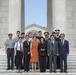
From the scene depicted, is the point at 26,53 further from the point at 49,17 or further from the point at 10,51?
the point at 49,17

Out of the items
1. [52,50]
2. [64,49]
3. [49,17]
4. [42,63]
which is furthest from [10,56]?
[49,17]

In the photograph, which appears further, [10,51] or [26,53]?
[10,51]

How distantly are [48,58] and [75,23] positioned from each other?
15717mm

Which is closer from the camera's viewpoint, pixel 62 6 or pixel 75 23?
pixel 62 6

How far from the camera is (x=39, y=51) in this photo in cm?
2558

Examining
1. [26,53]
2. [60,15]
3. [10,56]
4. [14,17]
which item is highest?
[60,15]

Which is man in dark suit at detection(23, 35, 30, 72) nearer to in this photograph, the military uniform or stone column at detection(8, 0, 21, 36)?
the military uniform

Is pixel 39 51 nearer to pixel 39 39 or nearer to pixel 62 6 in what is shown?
pixel 39 39

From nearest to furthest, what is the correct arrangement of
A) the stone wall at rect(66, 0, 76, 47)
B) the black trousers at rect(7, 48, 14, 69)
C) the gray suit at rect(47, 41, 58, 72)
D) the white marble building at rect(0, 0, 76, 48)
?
the gray suit at rect(47, 41, 58, 72) → the black trousers at rect(7, 48, 14, 69) → the white marble building at rect(0, 0, 76, 48) → the stone wall at rect(66, 0, 76, 47)

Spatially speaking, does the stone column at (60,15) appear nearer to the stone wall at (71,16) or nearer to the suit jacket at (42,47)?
the stone wall at (71,16)

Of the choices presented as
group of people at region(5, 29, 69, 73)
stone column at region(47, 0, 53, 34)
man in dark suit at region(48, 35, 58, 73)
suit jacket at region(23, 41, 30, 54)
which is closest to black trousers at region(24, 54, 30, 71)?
group of people at region(5, 29, 69, 73)

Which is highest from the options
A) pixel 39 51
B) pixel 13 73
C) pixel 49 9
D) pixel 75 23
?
pixel 49 9

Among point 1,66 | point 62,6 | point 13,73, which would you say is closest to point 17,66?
point 13,73

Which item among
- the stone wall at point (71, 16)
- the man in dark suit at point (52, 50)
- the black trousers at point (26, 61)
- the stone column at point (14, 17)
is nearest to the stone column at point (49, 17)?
the stone wall at point (71, 16)
